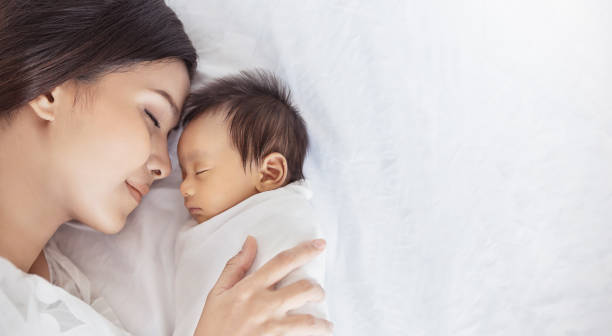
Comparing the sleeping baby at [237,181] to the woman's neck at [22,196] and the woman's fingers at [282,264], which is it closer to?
the woman's fingers at [282,264]

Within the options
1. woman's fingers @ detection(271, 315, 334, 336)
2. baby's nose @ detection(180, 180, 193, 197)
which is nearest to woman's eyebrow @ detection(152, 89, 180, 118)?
baby's nose @ detection(180, 180, 193, 197)

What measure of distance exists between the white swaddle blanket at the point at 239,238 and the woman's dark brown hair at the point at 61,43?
16.6 inches

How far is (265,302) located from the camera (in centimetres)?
100

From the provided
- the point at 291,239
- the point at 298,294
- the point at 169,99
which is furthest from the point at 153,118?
the point at 298,294

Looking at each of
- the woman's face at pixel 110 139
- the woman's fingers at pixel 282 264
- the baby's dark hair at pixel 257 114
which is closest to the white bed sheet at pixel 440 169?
the baby's dark hair at pixel 257 114

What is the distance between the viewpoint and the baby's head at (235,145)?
4.10 ft

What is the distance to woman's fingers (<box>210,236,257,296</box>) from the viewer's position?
1068mm

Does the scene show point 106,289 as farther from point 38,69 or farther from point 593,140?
point 593,140

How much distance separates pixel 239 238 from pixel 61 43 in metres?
0.56

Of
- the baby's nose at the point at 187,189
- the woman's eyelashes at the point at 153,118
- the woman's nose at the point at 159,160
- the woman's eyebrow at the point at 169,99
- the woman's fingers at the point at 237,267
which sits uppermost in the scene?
the woman's eyebrow at the point at 169,99

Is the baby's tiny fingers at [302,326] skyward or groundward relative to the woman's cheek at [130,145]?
groundward

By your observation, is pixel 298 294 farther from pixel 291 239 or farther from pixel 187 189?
pixel 187 189

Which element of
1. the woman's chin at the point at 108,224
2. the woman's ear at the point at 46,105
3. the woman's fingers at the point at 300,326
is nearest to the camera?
the woman's fingers at the point at 300,326

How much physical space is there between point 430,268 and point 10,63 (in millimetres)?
1047
